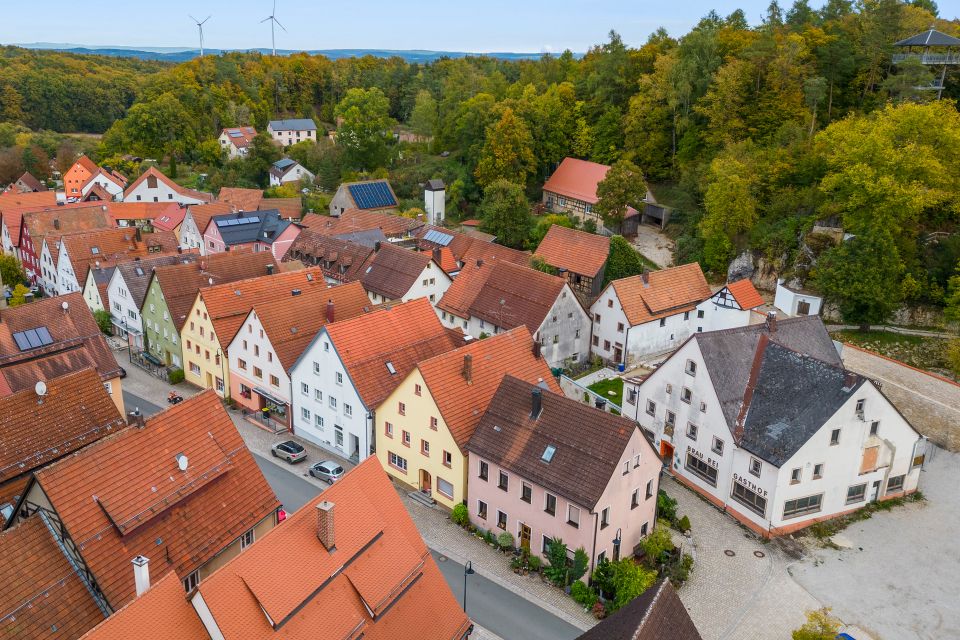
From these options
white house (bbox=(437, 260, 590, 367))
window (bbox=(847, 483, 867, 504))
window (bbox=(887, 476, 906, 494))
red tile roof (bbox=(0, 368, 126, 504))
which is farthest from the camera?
white house (bbox=(437, 260, 590, 367))

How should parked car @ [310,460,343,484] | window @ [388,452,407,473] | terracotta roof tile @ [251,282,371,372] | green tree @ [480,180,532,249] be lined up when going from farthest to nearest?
green tree @ [480,180,532,249], terracotta roof tile @ [251,282,371,372], parked car @ [310,460,343,484], window @ [388,452,407,473]

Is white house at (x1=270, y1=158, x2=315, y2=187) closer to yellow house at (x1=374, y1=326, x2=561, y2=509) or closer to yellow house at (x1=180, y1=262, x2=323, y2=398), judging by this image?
yellow house at (x1=180, y1=262, x2=323, y2=398)

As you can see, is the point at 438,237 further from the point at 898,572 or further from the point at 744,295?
the point at 898,572

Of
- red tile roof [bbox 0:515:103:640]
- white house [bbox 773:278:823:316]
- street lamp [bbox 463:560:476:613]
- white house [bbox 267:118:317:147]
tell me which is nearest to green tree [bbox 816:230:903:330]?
white house [bbox 773:278:823:316]

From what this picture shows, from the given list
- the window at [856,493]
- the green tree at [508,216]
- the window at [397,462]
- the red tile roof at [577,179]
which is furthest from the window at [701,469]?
the red tile roof at [577,179]

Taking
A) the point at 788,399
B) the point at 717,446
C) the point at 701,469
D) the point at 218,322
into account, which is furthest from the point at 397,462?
the point at 788,399

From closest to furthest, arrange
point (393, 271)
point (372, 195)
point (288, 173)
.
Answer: point (393, 271) < point (372, 195) < point (288, 173)
